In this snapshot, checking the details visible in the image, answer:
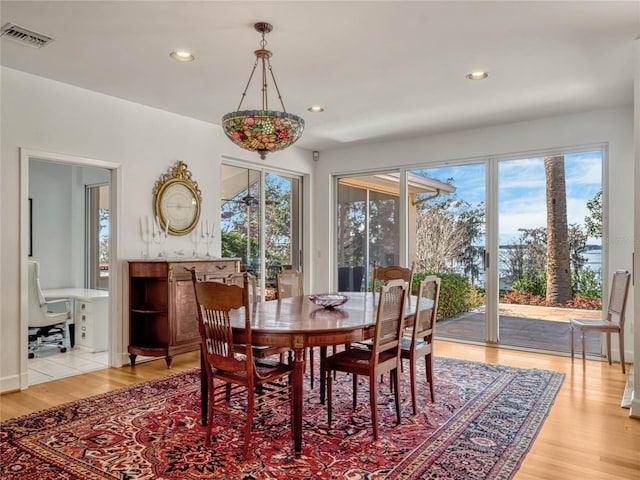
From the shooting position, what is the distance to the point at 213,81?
159 inches

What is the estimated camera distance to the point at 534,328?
5.39 metres

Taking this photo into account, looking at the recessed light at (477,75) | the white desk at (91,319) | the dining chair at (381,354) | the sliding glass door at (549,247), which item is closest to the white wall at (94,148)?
the white desk at (91,319)

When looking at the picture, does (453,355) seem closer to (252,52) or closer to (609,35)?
(609,35)

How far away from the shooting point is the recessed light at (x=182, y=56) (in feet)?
11.2

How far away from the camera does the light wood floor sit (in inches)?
97.5

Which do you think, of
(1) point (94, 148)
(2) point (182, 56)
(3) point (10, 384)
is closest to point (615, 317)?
(2) point (182, 56)

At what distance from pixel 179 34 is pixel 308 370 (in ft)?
10.3

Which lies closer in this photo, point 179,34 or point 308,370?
point 179,34

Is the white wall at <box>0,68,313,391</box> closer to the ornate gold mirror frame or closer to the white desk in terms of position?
the ornate gold mirror frame

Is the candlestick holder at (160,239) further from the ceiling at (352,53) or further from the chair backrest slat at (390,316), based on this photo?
the chair backrest slat at (390,316)

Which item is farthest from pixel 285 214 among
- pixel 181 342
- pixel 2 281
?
pixel 2 281

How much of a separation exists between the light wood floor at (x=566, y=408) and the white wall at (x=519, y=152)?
2.99 feet

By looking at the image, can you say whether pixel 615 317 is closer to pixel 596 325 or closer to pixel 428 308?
pixel 596 325

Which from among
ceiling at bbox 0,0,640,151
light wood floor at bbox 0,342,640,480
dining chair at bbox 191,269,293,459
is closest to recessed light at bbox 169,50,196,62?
ceiling at bbox 0,0,640,151
